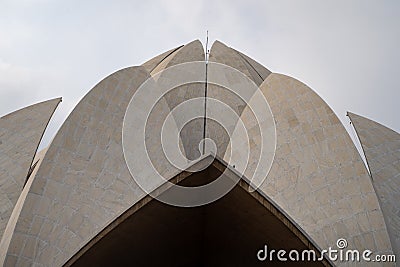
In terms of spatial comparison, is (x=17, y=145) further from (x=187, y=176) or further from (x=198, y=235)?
(x=187, y=176)

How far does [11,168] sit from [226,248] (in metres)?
4.69

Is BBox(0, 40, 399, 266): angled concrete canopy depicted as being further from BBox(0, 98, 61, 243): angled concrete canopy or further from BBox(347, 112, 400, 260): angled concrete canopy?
BBox(0, 98, 61, 243): angled concrete canopy

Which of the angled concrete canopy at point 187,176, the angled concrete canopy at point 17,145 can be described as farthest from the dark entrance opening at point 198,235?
the angled concrete canopy at point 17,145

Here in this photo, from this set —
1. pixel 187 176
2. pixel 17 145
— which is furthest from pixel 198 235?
pixel 17 145

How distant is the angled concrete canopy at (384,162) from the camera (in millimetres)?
10258

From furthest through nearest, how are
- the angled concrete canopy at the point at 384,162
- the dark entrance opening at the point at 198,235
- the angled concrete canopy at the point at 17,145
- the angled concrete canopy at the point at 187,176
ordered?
the angled concrete canopy at the point at 384,162 < the angled concrete canopy at the point at 17,145 < the dark entrance opening at the point at 198,235 < the angled concrete canopy at the point at 187,176

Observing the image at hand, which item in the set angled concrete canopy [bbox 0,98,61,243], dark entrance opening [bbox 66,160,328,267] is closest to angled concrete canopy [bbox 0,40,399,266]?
dark entrance opening [bbox 66,160,328,267]

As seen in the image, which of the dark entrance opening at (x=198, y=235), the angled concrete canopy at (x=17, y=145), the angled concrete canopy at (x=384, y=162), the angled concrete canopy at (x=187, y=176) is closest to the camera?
the angled concrete canopy at (x=187, y=176)

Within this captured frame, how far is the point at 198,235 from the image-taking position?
10852mm

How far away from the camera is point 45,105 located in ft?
38.8

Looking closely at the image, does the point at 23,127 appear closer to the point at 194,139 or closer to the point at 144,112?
the point at 144,112

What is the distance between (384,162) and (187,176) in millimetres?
5150

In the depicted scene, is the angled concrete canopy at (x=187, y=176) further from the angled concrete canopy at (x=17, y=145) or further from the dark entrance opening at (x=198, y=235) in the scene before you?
the angled concrete canopy at (x=17, y=145)

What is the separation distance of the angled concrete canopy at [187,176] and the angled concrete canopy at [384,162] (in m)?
0.11
